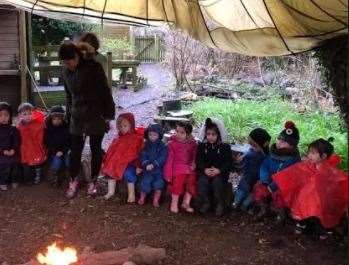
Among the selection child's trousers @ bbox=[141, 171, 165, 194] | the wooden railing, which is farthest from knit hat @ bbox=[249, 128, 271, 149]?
the wooden railing

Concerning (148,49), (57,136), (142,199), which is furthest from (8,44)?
(148,49)

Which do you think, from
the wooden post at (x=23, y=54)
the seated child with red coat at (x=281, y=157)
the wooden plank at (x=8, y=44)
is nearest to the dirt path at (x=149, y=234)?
the seated child with red coat at (x=281, y=157)

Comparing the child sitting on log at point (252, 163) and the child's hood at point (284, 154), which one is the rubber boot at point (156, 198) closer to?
the child sitting on log at point (252, 163)

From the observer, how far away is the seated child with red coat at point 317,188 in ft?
15.0

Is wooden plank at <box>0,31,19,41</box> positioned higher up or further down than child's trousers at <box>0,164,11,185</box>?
higher up

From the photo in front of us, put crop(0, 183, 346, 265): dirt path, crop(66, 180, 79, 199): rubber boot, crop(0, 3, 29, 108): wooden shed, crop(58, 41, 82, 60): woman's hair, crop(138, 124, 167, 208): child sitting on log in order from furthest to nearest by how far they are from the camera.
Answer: crop(0, 3, 29, 108): wooden shed
crop(66, 180, 79, 199): rubber boot
crop(138, 124, 167, 208): child sitting on log
crop(58, 41, 82, 60): woman's hair
crop(0, 183, 346, 265): dirt path

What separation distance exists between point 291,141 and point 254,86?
9467 millimetres

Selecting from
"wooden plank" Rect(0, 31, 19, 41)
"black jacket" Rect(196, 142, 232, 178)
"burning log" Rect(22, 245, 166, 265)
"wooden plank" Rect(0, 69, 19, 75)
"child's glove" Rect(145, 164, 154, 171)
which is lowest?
"burning log" Rect(22, 245, 166, 265)

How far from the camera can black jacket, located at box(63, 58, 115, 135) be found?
551 centimetres

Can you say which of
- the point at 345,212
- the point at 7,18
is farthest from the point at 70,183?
the point at 7,18

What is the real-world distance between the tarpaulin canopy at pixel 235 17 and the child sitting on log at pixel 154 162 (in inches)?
51.5

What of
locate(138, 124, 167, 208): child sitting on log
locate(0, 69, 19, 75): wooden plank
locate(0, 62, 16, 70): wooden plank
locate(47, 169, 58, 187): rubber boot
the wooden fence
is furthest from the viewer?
the wooden fence

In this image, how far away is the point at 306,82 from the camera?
1204cm

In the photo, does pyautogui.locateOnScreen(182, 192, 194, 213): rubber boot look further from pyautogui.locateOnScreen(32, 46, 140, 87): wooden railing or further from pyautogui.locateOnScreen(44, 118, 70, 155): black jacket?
pyautogui.locateOnScreen(32, 46, 140, 87): wooden railing
